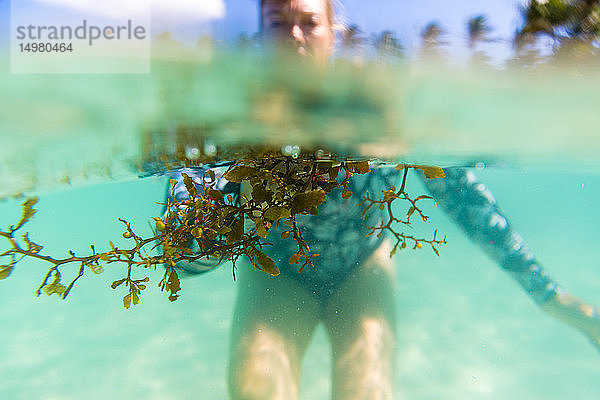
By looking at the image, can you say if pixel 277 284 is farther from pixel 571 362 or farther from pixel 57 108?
pixel 571 362

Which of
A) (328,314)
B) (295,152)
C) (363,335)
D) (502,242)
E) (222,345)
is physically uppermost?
(295,152)

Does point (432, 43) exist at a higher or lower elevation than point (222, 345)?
higher

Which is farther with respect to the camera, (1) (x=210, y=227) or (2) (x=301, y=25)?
(1) (x=210, y=227)

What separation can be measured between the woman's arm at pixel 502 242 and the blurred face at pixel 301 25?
3164 mm

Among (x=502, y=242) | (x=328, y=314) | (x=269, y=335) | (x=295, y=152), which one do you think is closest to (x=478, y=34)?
(x=295, y=152)

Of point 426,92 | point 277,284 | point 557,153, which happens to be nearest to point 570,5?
point 426,92

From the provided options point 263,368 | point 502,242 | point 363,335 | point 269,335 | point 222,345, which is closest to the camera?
point 263,368

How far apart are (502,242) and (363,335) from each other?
7.16ft

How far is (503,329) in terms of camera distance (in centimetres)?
855

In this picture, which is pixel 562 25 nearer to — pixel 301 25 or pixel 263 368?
pixel 301 25

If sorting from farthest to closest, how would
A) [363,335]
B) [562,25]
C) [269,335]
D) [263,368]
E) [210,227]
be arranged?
[363,335] → [269,335] → [263,368] → [210,227] → [562,25]

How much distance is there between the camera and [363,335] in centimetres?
357

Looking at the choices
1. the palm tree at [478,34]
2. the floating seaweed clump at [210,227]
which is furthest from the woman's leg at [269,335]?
the palm tree at [478,34]

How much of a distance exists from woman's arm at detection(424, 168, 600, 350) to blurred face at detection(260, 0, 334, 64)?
10.4 ft
